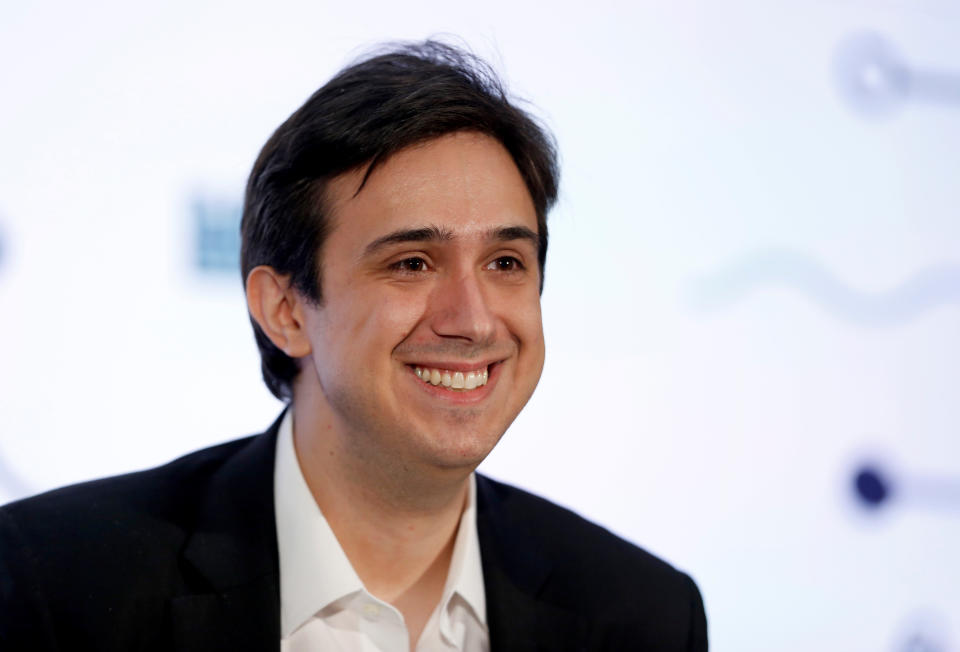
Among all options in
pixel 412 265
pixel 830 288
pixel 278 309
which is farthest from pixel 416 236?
pixel 830 288

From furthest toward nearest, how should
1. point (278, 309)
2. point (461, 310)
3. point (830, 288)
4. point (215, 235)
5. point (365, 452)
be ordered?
point (830, 288), point (215, 235), point (278, 309), point (365, 452), point (461, 310)

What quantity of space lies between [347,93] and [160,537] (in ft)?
3.04

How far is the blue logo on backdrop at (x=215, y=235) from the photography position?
2398 millimetres

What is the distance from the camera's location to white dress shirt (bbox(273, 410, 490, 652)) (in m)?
1.93

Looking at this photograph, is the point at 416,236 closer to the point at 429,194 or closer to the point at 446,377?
the point at 429,194

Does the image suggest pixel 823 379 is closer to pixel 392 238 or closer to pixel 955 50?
pixel 955 50

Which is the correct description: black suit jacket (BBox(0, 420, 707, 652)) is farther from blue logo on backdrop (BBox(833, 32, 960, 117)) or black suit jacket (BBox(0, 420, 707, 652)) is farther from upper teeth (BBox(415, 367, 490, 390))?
blue logo on backdrop (BBox(833, 32, 960, 117))

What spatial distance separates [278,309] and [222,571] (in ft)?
1.76

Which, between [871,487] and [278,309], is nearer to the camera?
[278,309]

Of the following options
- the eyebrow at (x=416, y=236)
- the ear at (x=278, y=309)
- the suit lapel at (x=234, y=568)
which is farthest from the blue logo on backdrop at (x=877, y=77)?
the suit lapel at (x=234, y=568)

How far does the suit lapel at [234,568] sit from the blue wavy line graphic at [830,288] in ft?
4.64

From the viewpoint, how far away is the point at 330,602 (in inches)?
75.6

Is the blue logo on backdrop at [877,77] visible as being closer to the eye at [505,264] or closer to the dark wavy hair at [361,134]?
the dark wavy hair at [361,134]

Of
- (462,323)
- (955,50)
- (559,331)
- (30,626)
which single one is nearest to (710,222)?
(559,331)
